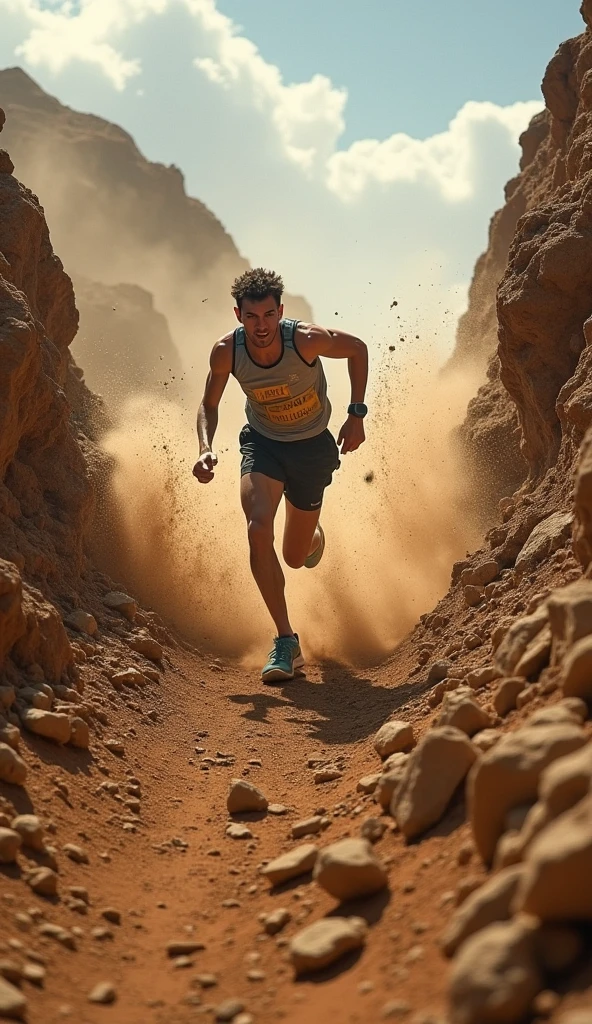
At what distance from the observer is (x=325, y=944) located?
1.94 m

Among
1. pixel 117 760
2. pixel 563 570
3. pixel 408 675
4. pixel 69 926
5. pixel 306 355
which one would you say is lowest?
pixel 69 926

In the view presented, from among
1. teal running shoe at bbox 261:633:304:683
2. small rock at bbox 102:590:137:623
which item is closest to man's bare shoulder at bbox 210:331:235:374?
small rock at bbox 102:590:137:623

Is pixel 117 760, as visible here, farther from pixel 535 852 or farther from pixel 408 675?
pixel 535 852

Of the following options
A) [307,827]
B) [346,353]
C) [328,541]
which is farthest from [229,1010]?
[328,541]

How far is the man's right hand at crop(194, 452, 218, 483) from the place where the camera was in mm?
4855

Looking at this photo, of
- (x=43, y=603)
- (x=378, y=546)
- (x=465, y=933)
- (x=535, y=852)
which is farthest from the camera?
(x=378, y=546)

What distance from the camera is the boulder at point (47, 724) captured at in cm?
328

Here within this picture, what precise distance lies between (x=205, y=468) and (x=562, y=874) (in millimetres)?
3632

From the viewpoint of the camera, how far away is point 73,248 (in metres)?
42.5

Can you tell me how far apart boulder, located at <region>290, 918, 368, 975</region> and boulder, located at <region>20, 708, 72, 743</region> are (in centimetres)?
151

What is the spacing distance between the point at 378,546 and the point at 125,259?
39283 millimetres

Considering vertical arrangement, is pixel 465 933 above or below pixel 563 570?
below

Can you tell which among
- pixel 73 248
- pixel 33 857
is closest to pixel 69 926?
pixel 33 857

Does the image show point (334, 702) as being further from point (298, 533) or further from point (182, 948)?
point (182, 948)
